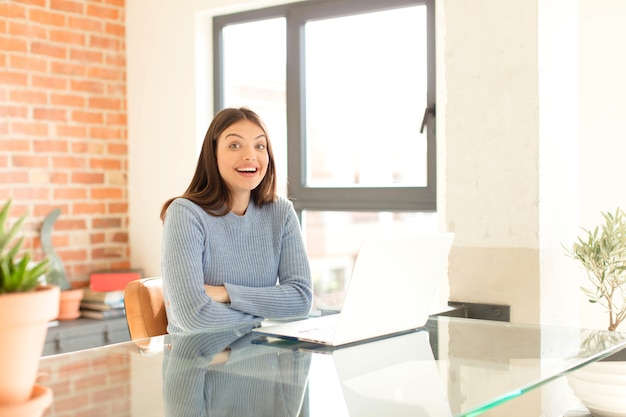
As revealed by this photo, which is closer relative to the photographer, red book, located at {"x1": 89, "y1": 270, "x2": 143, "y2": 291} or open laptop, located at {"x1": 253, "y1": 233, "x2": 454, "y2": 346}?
open laptop, located at {"x1": 253, "y1": 233, "x2": 454, "y2": 346}

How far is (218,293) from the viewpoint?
226cm

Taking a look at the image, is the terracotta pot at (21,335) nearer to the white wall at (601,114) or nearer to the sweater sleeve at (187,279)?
the sweater sleeve at (187,279)

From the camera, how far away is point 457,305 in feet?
8.48

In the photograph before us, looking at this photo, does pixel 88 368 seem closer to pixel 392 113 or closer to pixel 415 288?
pixel 415 288

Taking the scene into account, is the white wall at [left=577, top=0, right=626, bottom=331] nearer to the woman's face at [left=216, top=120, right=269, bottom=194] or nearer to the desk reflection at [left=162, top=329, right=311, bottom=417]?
Answer: the woman's face at [left=216, top=120, right=269, bottom=194]

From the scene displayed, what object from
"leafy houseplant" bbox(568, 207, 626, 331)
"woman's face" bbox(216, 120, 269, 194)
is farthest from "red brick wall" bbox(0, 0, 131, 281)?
"leafy houseplant" bbox(568, 207, 626, 331)

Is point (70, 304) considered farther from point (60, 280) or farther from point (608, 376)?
point (608, 376)

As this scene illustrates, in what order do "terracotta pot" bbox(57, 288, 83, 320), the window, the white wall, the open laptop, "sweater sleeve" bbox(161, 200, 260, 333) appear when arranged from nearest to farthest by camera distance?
the open laptop < "sweater sleeve" bbox(161, 200, 260, 333) < the white wall < the window < "terracotta pot" bbox(57, 288, 83, 320)

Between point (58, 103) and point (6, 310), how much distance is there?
314 cm

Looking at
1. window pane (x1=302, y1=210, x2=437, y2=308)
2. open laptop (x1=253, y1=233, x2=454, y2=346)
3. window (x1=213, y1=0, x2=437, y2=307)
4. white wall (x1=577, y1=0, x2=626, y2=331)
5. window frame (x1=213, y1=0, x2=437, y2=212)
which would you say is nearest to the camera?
open laptop (x1=253, y1=233, x2=454, y2=346)

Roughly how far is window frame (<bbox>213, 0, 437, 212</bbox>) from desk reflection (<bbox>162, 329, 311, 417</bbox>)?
5.61 feet

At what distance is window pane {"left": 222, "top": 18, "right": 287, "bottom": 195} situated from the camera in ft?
12.4

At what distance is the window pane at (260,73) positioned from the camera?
3.77 meters

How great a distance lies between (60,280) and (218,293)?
1691mm
